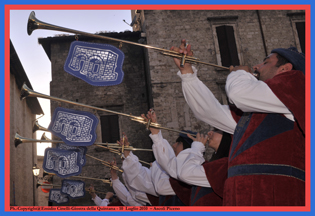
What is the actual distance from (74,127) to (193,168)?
4.24 metres

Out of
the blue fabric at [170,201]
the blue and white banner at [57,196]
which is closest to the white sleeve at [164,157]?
the blue fabric at [170,201]

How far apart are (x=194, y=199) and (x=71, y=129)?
4.12 meters

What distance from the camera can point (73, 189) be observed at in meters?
11.3

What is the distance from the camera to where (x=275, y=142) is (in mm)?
2762

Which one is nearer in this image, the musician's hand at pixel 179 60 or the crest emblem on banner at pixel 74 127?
the musician's hand at pixel 179 60

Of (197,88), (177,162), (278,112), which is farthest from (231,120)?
(177,162)

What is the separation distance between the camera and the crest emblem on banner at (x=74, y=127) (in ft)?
25.6

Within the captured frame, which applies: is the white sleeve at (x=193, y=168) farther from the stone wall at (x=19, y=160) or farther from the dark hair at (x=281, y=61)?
the stone wall at (x=19, y=160)

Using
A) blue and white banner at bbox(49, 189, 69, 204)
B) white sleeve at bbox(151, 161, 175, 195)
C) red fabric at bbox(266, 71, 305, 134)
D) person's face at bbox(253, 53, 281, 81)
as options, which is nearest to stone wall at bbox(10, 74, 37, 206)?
blue and white banner at bbox(49, 189, 69, 204)

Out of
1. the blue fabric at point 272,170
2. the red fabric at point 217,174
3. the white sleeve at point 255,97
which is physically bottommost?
the red fabric at point 217,174

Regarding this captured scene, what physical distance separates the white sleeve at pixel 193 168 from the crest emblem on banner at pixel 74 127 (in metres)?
3.69

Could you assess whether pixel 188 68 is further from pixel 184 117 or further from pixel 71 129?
pixel 184 117

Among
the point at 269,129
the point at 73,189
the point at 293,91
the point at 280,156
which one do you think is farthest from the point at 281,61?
the point at 73,189

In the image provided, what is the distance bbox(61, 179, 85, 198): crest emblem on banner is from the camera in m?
11.2
